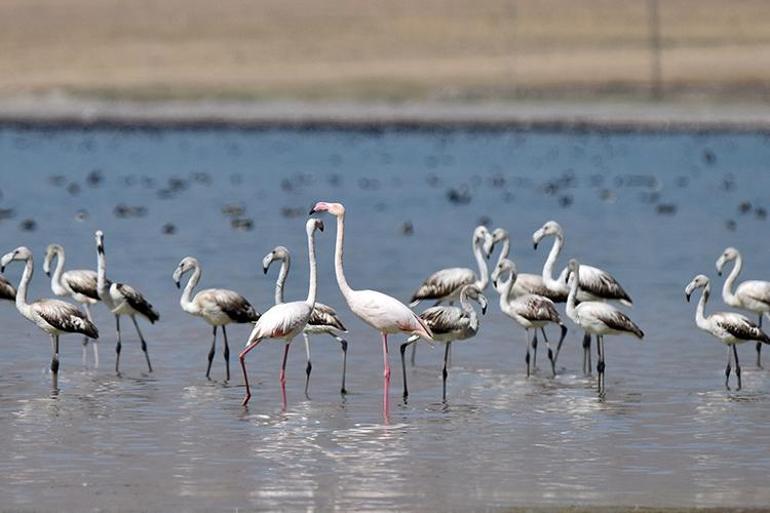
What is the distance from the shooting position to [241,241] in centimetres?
3088

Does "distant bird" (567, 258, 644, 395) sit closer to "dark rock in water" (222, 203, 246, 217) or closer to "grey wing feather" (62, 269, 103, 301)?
"grey wing feather" (62, 269, 103, 301)

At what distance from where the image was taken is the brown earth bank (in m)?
97.4

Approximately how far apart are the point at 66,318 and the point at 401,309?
3.21 meters

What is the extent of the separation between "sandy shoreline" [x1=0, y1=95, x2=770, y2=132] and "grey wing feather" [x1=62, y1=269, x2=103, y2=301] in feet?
199

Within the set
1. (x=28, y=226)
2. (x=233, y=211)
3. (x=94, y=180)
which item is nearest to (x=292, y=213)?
(x=233, y=211)

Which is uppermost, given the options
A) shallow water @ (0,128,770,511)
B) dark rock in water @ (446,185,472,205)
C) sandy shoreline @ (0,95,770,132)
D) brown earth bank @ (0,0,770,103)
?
brown earth bank @ (0,0,770,103)

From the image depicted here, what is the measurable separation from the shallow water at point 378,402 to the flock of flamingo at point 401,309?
36 centimetres

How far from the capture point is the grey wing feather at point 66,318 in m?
16.6

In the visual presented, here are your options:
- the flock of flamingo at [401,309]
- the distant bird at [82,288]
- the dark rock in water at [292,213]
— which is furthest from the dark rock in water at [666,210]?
the distant bird at [82,288]

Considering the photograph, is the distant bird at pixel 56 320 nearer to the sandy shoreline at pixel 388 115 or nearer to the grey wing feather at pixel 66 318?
the grey wing feather at pixel 66 318

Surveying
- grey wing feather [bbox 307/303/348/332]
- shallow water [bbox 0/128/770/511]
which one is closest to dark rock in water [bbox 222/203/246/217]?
shallow water [bbox 0/128/770/511]

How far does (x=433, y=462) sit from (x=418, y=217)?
78.8 feet

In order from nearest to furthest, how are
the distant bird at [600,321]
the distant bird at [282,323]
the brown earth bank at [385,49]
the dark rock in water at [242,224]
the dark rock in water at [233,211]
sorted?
the distant bird at [282,323]
the distant bird at [600,321]
the dark rock in water at [242,224]
the dark rock in water at [233,211]
the brown earth bank at [385,49]

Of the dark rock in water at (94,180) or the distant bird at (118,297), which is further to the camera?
the dark rock in water at (94,180)
